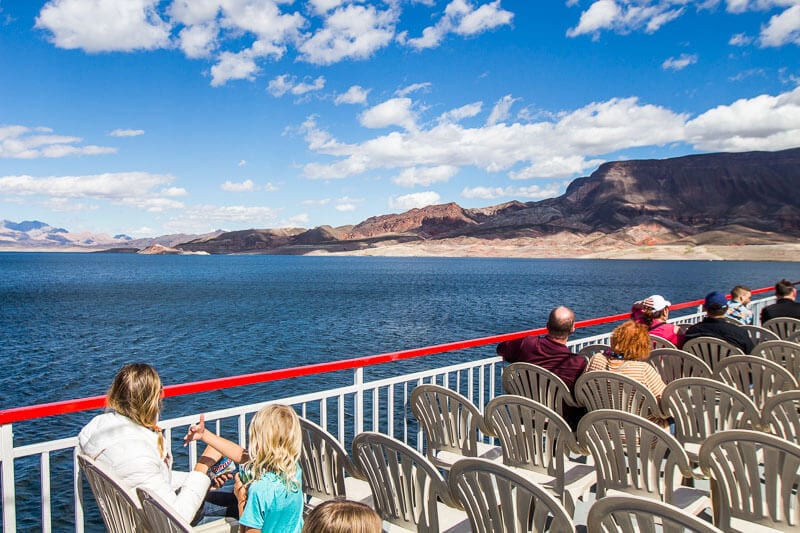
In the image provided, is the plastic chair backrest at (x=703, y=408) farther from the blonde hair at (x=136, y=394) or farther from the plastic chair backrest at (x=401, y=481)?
the blonde hair at (x=136, y=394)

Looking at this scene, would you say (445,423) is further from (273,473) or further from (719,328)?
(719,328)

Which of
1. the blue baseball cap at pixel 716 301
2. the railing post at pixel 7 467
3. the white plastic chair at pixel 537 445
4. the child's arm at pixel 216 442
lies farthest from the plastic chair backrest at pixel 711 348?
the railing post at pixel 7 467

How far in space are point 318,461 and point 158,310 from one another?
144ft

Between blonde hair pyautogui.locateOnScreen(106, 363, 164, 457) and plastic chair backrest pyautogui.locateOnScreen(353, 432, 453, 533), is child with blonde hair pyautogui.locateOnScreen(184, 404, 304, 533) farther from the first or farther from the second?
blonde hair pyautogui.locateOnScreen(106, 363, 164, 457)

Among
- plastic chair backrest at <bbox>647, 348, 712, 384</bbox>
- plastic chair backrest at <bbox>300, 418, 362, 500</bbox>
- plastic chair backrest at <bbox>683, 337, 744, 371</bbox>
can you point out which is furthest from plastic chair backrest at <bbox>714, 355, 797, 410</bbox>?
plastic chair backrest at <bbox>300, 418, 362, 500</bbox>

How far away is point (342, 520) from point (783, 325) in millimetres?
6955

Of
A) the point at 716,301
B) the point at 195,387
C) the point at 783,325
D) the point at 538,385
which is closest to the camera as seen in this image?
the point at 195,387

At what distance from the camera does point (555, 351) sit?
4305 millimetres

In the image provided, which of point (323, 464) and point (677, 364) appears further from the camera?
point (677, 364)

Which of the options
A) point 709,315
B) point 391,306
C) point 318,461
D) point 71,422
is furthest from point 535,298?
point 318,461

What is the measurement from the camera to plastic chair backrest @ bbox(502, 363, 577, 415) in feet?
12.7

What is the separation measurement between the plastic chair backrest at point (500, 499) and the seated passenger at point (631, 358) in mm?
2017

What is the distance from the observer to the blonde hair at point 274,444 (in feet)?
8.34

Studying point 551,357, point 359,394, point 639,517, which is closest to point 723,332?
point 551,357
